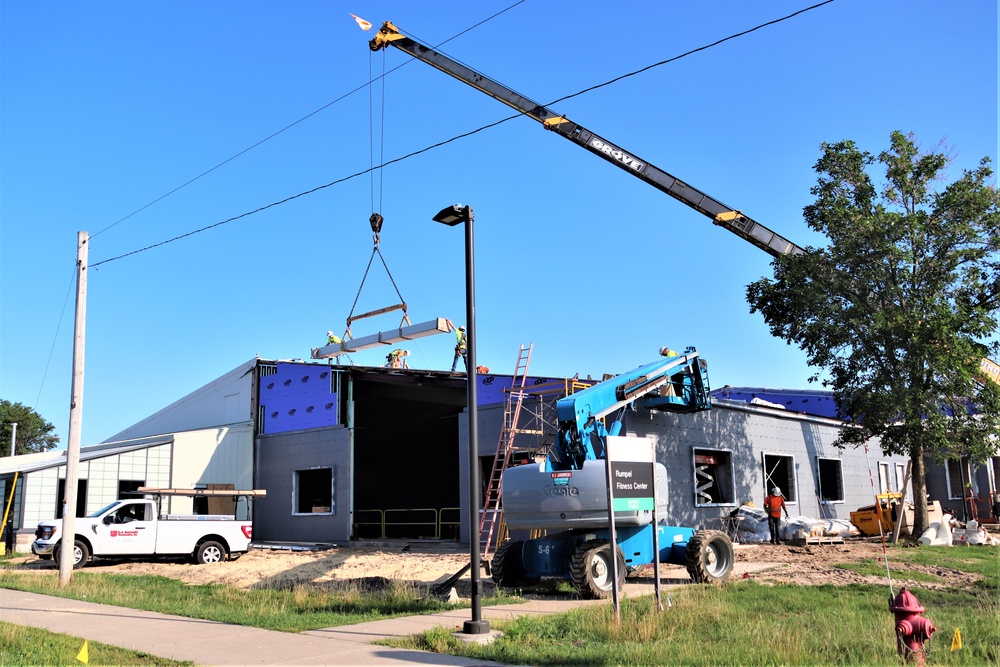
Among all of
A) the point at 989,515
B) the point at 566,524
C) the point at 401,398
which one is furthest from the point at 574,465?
the point at 989,515

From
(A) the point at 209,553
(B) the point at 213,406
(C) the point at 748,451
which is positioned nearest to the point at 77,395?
(A) the point at 209,553

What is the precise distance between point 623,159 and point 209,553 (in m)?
16.6

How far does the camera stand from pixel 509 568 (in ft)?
50.4

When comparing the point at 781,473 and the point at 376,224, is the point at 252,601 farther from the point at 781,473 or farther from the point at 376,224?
the point at 781,473

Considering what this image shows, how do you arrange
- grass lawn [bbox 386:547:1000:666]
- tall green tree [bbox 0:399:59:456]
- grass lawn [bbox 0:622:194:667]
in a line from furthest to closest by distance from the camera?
tall green tree [bbox 0:399:59:456], grass lawn [bbox 0:622:194:667], grass lawn [bbox 386:547:1000:666]

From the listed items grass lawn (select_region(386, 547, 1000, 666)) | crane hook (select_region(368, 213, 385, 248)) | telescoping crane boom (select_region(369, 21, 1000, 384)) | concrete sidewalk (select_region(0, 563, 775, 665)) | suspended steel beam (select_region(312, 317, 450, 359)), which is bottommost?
concrete sidewalk (select_region(0, 563, 775, 665))

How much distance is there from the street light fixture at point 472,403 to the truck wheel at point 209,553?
14.6m

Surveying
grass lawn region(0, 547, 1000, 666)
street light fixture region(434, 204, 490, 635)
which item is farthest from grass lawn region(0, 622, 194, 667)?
street light fixture region(434, 204, 490, 635)

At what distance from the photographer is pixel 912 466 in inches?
990

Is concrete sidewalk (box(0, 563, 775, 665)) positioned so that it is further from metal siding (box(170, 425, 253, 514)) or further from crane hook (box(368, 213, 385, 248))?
metal siding (box(170, 425, 253, 514))

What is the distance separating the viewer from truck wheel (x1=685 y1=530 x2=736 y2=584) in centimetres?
1522

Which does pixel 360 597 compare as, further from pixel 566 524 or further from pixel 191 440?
pixel 191 440

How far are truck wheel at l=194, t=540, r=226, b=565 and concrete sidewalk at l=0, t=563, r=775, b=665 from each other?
8921mm

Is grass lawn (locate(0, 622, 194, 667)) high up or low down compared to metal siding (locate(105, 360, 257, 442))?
down
